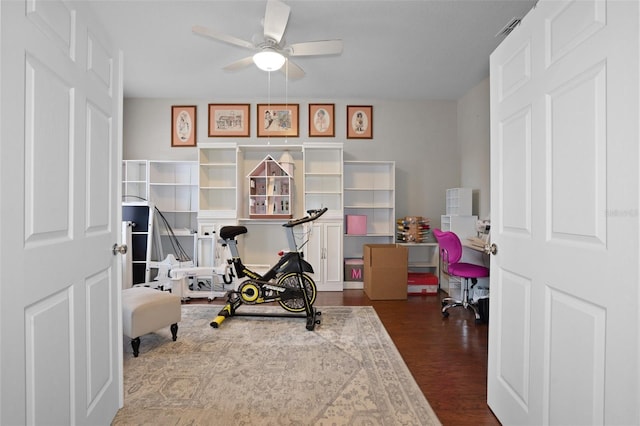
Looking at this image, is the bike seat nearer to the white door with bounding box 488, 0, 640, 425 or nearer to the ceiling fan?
the ceiling fan

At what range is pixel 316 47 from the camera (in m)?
3.00

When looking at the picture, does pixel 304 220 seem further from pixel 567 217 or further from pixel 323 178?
pixel 567 217

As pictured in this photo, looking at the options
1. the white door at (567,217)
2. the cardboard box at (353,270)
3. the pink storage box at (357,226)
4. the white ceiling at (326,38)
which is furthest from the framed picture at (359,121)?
the white door at (567,217)

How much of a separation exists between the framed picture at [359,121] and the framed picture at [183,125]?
7.95ft

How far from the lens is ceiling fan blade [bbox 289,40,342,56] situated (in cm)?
293

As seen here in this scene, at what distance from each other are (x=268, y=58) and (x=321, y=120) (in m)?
2.49

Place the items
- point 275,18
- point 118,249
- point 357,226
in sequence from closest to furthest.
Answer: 1. point 118,249
2. point 275,18
3. point 357,226

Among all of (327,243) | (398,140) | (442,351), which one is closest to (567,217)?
(442,351)

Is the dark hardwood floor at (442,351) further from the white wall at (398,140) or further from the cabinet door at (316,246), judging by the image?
the white wall at (398,140)

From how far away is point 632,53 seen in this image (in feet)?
3.42

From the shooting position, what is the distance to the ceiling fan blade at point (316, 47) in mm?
2926

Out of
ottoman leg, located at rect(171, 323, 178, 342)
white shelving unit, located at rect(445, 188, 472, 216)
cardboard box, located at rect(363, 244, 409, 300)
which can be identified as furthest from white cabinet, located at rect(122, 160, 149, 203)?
white shelving unit, located at rect(445, 188, 472, 216)

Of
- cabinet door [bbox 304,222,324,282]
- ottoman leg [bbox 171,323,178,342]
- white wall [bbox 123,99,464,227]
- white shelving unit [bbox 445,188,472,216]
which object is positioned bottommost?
ottoman leg [bbox 171,323,178,342]

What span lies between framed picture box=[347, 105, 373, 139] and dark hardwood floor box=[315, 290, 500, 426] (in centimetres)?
251
